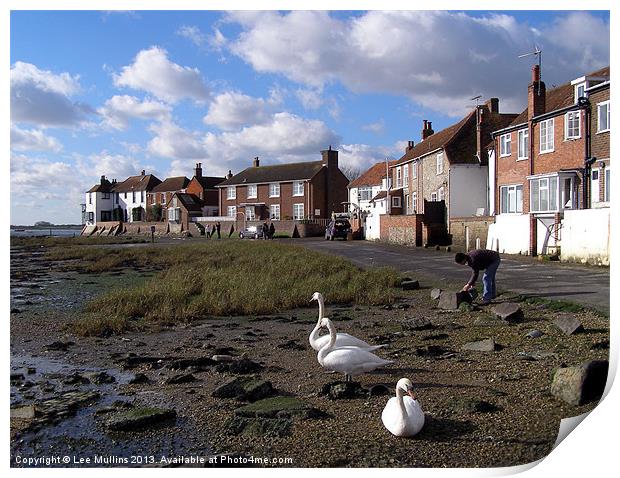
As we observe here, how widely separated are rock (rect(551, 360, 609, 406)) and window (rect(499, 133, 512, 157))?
27.2 m

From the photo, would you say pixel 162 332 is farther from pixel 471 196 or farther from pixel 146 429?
pixel 471 196

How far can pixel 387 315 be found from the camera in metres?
13.8

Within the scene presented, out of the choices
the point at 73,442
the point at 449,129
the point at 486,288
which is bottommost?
the point at 73,442

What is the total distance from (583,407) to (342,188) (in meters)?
61.3

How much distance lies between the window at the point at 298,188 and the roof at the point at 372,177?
18.9ft

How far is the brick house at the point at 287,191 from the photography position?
64812 mm

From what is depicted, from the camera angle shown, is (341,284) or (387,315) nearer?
(387,315)

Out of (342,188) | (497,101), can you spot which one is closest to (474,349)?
(497,101)

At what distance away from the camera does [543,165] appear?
95.2 feet

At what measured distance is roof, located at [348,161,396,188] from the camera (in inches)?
2483

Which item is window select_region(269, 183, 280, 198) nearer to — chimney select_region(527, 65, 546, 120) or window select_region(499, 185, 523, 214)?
window select_region(499, 185, 523, 214)

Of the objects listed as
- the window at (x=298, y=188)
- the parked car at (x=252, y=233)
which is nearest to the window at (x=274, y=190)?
the window at (x=298, y=188)

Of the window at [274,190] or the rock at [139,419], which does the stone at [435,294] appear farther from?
the window at [274,190]

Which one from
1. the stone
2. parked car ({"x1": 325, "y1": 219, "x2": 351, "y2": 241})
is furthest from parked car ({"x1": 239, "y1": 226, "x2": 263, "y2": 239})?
the stone
